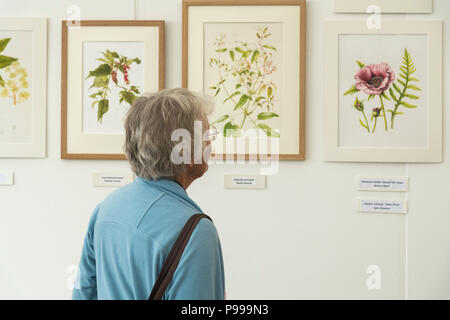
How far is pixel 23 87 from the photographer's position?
196 cm

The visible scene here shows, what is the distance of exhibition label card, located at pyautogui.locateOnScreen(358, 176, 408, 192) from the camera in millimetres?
1845

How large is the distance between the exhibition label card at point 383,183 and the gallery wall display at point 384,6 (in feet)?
2.25

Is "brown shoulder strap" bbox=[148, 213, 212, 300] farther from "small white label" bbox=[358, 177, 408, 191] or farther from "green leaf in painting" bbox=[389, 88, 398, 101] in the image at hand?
"green leaf in painting" bbox=[389, 88, 398, 101]

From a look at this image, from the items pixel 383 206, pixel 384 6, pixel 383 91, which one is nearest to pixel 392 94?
pixel 383 91

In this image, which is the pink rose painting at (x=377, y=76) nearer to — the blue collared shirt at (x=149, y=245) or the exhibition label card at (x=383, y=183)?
the exhibition label card at (x=383, y=183)

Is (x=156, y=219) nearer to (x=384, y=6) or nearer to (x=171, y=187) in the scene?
(x=171, y=187)

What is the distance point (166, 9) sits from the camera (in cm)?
192

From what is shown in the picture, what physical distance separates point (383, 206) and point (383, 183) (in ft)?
0.31

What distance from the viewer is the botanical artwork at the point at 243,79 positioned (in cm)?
187

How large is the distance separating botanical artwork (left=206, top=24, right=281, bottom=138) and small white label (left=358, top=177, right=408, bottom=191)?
42 cm

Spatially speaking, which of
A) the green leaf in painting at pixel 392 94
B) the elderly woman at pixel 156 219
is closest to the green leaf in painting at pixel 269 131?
the green leaf in painting at pixel 392 94

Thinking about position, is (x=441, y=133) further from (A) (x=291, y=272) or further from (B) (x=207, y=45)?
(B) (x=207, y=45)

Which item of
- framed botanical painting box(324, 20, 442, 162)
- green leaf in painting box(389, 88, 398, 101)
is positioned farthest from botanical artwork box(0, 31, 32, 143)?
green leaf in painting box(389, 88, 398, 101)
